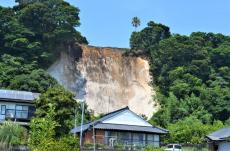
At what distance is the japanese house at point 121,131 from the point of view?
41.5 m

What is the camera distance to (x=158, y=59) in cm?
7262

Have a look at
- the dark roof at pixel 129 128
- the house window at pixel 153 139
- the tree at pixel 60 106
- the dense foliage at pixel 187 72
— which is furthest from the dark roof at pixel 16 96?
the dense foliage at pixel 187 72

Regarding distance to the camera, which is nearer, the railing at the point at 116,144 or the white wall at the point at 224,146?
the white wall at the point at 224,146

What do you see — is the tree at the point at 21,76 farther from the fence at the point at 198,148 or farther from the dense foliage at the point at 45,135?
the dense foliage at the point at 45,135

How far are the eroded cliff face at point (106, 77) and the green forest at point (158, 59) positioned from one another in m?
1.65

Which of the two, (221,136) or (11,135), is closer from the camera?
(11,135)

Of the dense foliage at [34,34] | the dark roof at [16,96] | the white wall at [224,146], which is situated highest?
the dense foliage at [34,34]

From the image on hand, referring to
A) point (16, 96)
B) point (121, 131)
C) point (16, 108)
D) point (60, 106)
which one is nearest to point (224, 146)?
point (60, 106)

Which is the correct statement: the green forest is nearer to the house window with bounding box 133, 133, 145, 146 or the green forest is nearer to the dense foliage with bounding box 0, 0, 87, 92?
the dense foliage with bounding box 0, 0, 87, 92

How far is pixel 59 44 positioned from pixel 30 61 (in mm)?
8316

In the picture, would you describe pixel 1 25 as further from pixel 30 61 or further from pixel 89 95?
pixel 89 95

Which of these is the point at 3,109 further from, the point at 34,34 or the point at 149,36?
the point at 149,36

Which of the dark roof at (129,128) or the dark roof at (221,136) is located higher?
the dark roof at (129,128)

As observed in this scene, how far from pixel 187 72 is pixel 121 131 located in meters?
27.4
